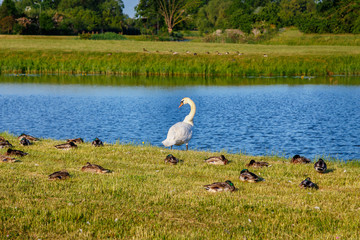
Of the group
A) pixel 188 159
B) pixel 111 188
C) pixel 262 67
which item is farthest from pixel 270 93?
pixel 111 188

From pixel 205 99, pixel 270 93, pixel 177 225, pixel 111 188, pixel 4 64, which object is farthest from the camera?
pixel 4 64

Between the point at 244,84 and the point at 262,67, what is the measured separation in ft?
28.5

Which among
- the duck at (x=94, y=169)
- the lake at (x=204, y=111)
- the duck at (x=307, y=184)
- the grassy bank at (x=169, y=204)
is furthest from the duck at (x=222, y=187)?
the lake at (x=204, y=111)

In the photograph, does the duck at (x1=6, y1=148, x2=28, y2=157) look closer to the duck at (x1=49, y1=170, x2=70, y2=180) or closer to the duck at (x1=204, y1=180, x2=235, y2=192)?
the duck at (x1=49, y1=170, x2=70, y2=180)

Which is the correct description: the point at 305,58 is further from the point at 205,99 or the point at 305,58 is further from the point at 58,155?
the point at 58,155

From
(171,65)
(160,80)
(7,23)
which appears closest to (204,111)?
(160,80)

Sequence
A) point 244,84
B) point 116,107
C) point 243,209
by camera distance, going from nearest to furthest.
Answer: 1. point 243,209
2. point 116,107
3. point 244,84

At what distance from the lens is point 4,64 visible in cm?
5938

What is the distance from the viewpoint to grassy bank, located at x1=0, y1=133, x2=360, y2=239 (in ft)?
27.4

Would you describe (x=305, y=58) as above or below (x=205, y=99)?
above

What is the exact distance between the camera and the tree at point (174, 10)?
148 meters

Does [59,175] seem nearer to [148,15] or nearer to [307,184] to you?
[307,184]

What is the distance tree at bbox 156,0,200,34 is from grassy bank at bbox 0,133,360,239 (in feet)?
448

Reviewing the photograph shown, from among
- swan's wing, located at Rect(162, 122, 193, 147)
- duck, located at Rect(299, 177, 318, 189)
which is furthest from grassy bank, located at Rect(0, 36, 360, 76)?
duck, located at Rect(299, 177, 318, 189)
